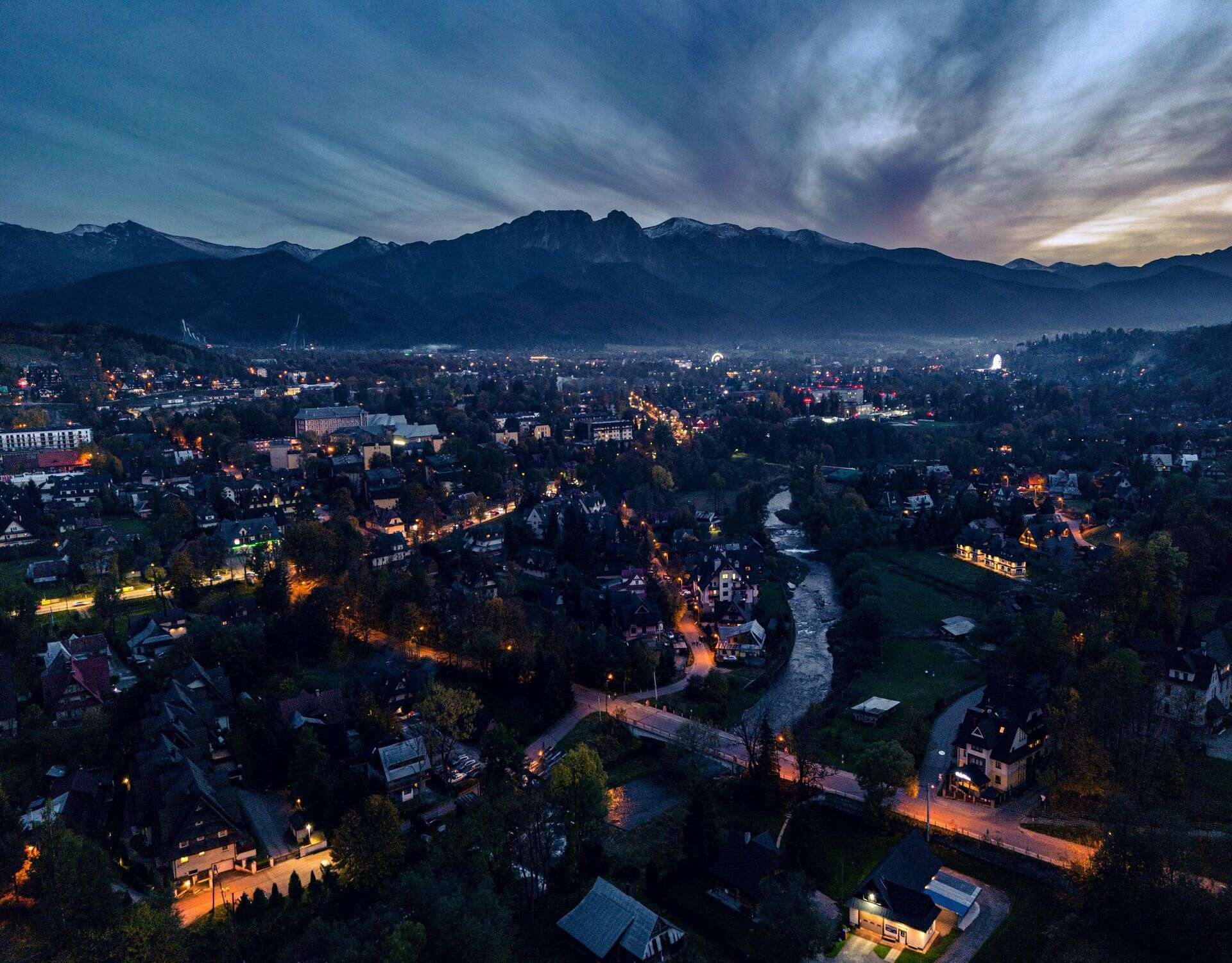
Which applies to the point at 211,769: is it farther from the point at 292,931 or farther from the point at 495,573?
the point at 495,573

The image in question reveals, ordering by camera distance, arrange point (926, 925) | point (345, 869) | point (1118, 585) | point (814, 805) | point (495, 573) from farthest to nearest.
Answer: point (495, 573), point (1118, 585), point (814, 805), point (345, 869), point (926, 925)

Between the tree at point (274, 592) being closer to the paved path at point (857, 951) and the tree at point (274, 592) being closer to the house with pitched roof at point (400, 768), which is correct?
the house with pitched roof at point (400, 768)

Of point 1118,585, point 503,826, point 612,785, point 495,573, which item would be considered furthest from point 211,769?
point 1118,585

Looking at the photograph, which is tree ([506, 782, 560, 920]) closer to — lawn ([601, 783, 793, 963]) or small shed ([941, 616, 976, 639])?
lawn ([601, 783, 793, 963])

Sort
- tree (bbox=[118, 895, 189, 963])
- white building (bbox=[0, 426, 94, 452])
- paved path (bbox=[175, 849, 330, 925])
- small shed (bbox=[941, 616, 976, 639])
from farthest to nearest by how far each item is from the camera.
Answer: white building (bbox=[0, 426, 94, 452]) → small shed (bbox=[941, 616, 976, 639]) → paved path (bbox=[175, 849, 330, 925]) → tree (bbox=[118, 895, 189, 963])

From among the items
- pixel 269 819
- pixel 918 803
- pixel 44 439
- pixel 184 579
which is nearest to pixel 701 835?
pixel 918 803

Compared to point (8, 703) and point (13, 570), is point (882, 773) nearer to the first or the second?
point (8, 703)

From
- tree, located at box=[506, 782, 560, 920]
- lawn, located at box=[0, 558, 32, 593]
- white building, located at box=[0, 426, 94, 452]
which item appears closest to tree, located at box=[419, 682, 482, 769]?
tree, located at box=[506, 782, 560, 920]
